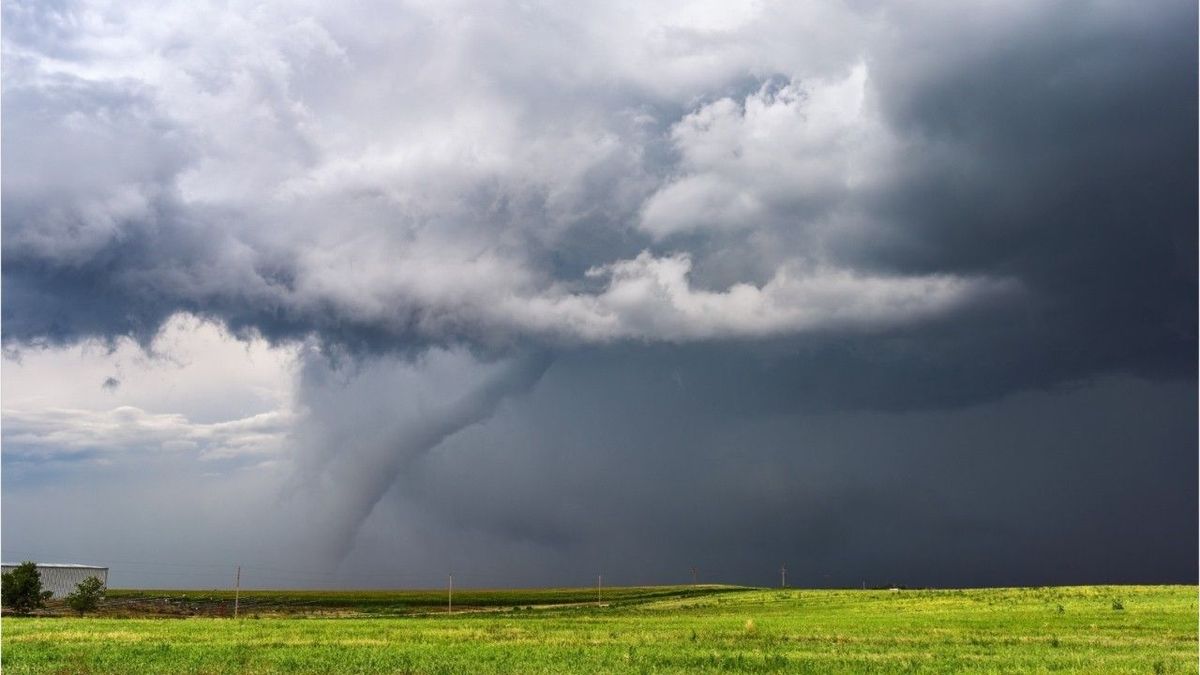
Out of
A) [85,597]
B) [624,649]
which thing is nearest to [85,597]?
[85,597]

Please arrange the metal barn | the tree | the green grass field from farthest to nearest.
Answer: the metal barn
the tree
the green grass field

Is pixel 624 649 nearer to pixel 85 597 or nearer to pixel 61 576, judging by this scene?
pixel 85 597

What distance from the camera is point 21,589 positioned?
10594 cm

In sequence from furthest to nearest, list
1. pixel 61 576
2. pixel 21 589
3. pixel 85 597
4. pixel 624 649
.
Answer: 1. pixel 61 576
2. pixel 85 597
3. pixel 21 589
4. pixel 624 649

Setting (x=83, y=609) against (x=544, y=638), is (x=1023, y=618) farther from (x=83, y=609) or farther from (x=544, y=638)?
(x=83, y=609)

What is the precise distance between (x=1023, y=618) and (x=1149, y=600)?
29470 mm

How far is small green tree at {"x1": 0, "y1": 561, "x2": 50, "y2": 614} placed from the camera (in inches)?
4131

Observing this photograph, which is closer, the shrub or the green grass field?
the green grass field

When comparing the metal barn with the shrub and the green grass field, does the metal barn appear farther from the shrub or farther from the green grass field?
the green grass field

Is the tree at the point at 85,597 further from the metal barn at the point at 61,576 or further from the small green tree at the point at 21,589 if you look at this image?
the metal barn at the point at 61,576

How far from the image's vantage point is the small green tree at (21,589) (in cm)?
10494

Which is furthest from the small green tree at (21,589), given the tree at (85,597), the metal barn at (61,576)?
the metal barn at (61,576)

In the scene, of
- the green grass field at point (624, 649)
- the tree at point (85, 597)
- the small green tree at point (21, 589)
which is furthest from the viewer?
the tree at point (85, 597)

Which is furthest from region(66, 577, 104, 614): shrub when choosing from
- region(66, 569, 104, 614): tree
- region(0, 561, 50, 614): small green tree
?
region(0, 561, 50, 614): small green tree
